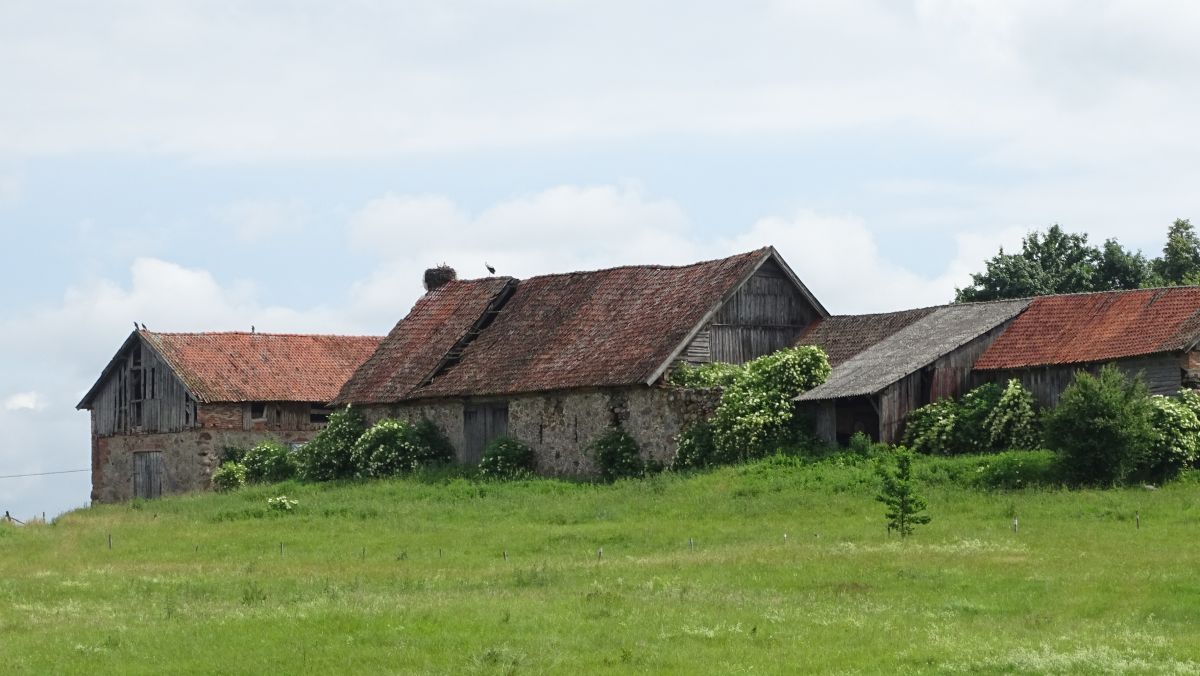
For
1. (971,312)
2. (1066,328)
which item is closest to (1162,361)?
(1066,328)

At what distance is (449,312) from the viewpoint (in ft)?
196

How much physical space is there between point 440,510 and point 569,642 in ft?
65.9

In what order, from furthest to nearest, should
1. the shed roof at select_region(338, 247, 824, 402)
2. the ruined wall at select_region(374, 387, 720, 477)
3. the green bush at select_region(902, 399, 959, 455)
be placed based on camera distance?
the shed roof at select_region(338, 247, 824, 402) < the ruined wall at select_region(374, 387, 720, 477) < the green bush at select_region(902, 399, 959, 455)

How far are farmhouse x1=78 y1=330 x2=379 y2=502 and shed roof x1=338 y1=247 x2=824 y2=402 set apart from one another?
213 inches

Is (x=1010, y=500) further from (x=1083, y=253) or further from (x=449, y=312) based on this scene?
(x=1083, y=253)

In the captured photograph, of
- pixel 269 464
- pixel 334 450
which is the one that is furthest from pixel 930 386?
pixel 269 464

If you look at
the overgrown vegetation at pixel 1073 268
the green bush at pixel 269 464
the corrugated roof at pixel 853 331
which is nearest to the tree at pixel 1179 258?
the overgrown vegetation at pixel 1073 268

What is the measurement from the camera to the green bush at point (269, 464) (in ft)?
187

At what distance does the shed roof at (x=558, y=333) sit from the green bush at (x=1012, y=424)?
9259 mm

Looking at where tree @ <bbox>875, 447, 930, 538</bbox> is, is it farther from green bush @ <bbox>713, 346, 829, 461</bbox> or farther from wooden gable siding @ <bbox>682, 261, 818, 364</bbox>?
wooden gable siding @ <bbox>682, 261, 818, 364</bbox>

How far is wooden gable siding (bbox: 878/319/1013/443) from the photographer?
145ft

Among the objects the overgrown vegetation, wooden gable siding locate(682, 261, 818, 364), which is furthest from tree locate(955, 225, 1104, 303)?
wooden gable siding locate(682, 261, 818, 364)

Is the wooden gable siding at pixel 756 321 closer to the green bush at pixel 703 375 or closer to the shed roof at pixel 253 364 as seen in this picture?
the green bush at pixel 703 375

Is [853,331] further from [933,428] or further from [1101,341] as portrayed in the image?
[1101,341]
